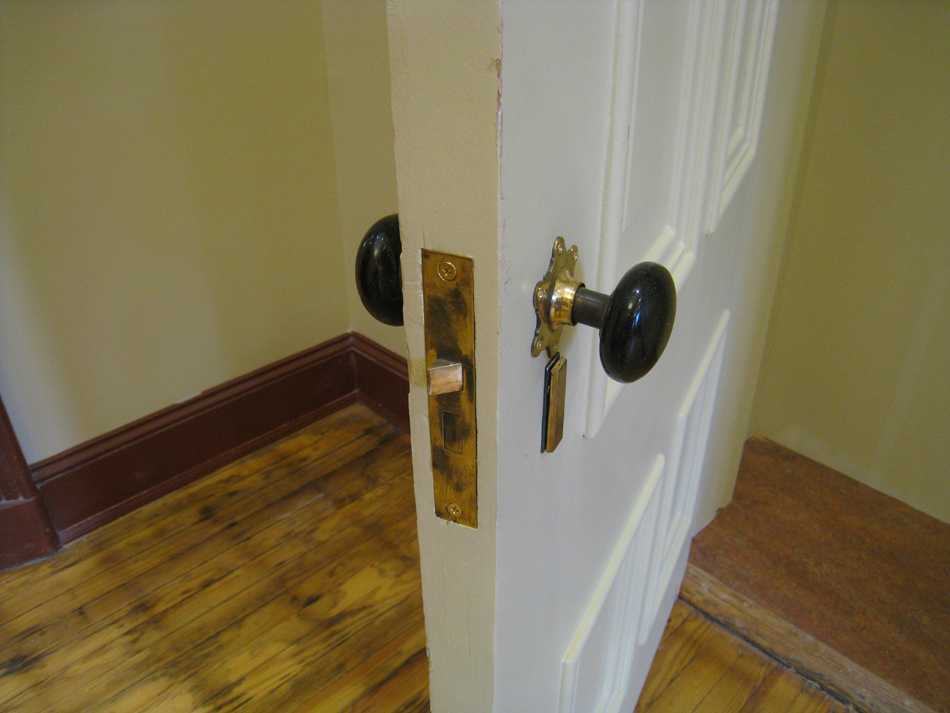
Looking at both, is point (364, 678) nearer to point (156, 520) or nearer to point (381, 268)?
point (156, 520)

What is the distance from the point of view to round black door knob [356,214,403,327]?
416mm

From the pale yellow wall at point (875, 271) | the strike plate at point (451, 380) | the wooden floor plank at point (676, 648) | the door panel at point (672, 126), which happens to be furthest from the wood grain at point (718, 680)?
the strike plate at point (451, 380)

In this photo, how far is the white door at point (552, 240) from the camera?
0.29m

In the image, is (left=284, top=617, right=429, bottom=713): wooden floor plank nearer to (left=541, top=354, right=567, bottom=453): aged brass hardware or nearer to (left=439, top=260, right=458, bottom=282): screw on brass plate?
(left=541, top=354, right=567, bottom=453): aged brass hardware

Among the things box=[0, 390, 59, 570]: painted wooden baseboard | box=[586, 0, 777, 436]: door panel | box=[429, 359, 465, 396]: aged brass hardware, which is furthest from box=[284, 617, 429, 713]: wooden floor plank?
box=[429, 359, 465, 396]: aged brass hardware

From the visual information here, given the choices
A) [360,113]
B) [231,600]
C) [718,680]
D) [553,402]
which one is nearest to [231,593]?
[231,600]

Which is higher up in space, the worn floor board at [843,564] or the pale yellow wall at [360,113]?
the pale yellow wall at [360,113]

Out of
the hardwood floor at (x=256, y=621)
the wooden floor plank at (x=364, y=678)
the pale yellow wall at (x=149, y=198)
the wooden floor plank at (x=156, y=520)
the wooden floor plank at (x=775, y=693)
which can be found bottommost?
the wooden floor plank at (x=775, y=693)

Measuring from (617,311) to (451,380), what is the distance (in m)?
0.09

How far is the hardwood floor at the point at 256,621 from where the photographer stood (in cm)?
111

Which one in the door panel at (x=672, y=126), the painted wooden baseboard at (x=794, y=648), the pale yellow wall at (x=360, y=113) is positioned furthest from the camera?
the pale yellow wall at (x=360, y=113)

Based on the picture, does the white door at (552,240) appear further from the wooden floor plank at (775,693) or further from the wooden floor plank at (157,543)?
the wooden floor plank at (157,543)

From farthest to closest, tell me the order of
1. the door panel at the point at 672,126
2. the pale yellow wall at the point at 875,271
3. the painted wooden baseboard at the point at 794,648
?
the pale yellow wall at the point at 875,271
the painted wooden baseboard at the point at 794,648
the door panel at the point at 672,126

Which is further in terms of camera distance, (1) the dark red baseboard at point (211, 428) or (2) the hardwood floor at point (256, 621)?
(1) the dark red baseboard at point (211, 428)
